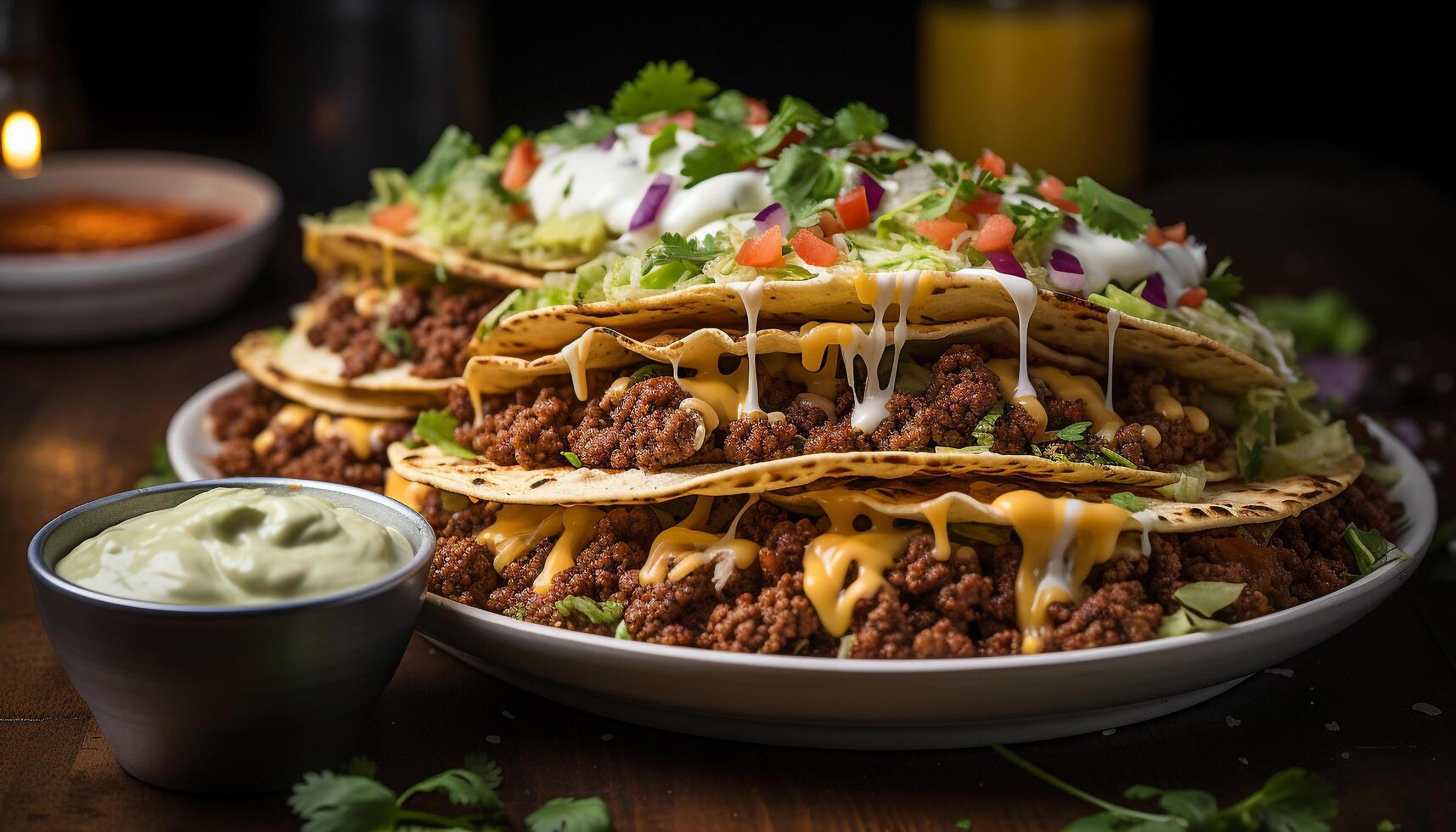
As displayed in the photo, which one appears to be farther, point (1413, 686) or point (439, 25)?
point (439, 25)

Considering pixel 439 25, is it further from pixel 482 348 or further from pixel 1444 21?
pixel 1444 21

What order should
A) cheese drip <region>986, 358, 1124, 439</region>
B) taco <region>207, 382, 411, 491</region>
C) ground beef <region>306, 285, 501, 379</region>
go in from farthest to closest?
taco <region>207, 382, 411, 491</region>, ground beef <region>306, 285, 501, 379</region>, cheese drip <region>986, 358, 1124, 439</region>

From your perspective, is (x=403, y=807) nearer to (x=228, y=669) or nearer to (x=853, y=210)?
(x=228, y=669)

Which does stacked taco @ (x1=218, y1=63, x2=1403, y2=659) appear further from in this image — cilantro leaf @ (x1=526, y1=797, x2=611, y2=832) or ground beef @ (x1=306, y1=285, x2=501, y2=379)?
cilantro leaf @ (x1=526, y1=797, x2=611, y2=832)

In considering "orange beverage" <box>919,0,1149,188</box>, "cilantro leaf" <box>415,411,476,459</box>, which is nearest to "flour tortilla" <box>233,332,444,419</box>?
"cilantro leaf" <box>415,411,476,459</box>

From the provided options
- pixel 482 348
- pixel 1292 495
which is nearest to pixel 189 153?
pixel 482 348

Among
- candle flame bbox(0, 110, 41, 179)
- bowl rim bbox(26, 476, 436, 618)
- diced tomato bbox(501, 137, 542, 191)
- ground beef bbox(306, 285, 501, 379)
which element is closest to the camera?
bowl rim bbox(26, 476, 436, 618)
